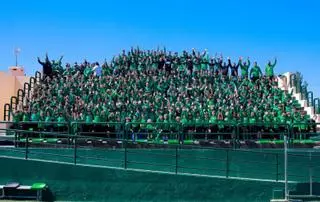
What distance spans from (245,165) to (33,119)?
8923 millimetres

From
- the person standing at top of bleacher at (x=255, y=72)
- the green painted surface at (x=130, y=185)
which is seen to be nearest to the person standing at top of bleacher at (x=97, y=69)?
the person standing at top of bleacher at (x=255, y=72)

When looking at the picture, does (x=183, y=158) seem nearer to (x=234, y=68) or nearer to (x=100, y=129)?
(x=100, y=129)

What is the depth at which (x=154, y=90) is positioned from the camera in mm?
23703

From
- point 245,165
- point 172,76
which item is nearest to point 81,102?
point 172,76

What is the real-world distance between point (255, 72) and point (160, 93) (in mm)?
6628

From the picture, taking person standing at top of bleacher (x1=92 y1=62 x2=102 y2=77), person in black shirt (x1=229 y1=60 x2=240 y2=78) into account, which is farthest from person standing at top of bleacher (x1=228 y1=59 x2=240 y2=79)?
person standing at top of bleacher (x1=92 y1=62 x2=102 y2=77)

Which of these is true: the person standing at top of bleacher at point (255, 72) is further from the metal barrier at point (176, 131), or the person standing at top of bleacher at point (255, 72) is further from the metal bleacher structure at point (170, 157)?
the metal bleacher structure at point (170, 157)

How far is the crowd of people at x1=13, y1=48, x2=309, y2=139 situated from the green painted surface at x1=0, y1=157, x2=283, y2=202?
342 cm

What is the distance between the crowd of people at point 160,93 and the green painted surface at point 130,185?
11.2 feet

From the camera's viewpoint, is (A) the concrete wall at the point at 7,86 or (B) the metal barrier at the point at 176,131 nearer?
(B) the metal barrier at the point at 176,131

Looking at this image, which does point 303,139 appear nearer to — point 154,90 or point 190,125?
point 190,125

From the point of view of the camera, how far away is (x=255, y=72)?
87.5 ft

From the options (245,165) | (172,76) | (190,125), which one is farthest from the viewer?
(172,76)

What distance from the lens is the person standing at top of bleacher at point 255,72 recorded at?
26.5 m
